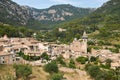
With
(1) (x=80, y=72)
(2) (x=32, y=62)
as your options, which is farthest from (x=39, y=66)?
(1) (x=80, y=72)

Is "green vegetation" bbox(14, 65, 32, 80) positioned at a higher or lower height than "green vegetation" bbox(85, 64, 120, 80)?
higher

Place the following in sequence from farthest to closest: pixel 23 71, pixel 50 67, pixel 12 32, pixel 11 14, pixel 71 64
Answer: pixel 11 14, pixel 12 32, pixel 71 64, pixel 50 67, pixel 23 71

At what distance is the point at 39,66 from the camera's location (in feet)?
160

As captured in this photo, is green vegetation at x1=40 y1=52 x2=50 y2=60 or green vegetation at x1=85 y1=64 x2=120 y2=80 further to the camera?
green vegetation at x1=40 y1=52 x2=50 y2=60

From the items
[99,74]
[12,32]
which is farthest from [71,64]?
[12,32]

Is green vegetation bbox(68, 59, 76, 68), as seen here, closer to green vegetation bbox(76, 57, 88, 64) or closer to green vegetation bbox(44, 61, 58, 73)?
green vegetation bbox(76, 57, 88, 64)

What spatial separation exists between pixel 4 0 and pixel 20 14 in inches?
368

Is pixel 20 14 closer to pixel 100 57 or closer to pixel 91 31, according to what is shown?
pixel 91 31

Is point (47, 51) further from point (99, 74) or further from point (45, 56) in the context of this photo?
point (99, 74)

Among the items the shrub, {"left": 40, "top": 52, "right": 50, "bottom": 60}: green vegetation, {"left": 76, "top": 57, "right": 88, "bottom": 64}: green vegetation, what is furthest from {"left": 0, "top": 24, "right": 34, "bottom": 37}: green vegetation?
the shrub

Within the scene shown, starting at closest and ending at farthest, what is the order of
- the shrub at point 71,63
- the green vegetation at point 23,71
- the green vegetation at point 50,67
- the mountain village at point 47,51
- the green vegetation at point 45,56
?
the green vegetation at point 23,71 < the green vegetation at point 50,67 < the mountain village at point 47,51 < the shrub at point 71,63 < the green vegetation at point 45,56

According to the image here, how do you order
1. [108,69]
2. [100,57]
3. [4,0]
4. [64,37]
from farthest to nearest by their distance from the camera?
[4,0]
[64,37]
[100,57]
[108,69]

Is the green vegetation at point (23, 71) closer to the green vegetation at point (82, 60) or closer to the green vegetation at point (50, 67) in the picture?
the green vegetation at point (50, 67)

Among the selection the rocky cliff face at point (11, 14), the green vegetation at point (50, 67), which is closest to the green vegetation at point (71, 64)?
the green vegetation at point (50, 67)
